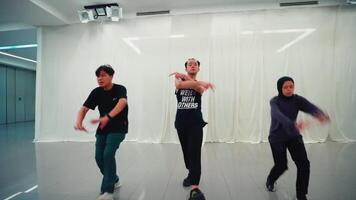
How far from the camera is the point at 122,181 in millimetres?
2775

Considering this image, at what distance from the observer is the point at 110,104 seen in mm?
2248

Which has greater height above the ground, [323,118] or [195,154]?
[323,118]

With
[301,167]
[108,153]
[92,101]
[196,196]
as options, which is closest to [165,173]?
[196,196]

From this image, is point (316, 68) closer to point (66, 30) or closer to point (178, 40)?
point (178, 40)

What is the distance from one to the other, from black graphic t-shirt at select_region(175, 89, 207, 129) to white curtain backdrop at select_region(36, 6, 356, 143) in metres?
2.83

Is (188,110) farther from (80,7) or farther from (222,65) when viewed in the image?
(80,7)

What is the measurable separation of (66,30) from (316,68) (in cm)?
605

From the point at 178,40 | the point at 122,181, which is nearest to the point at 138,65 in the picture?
the point at 178,40

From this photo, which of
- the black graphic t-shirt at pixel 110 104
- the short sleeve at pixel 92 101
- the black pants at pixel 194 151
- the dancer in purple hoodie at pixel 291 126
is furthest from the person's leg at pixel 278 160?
the short sleeve at pixel 92 101

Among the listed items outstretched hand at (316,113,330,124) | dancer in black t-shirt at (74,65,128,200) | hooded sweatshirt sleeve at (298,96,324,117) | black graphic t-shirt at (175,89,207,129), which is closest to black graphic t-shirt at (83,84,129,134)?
dancer in black t-shirt at (74,65,128,200)

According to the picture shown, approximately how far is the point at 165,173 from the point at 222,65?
3073mm

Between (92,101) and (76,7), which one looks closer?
(92,101)

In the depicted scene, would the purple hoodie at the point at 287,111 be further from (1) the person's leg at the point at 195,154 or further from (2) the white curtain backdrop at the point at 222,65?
(2) the white curtain backdrop at the point at 222,65

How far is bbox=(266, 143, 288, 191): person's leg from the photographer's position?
221 cm
